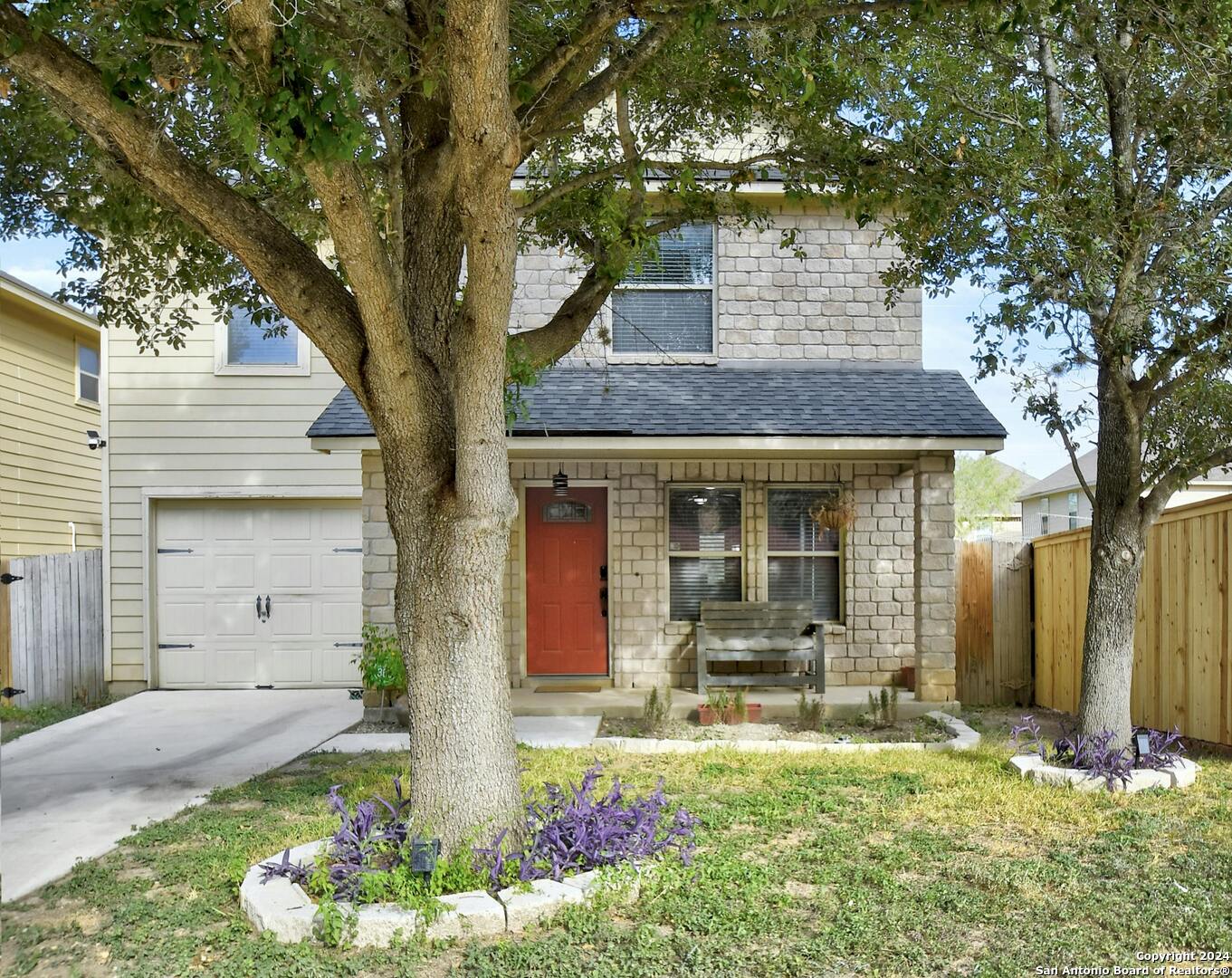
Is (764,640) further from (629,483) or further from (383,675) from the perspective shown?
(383,675)

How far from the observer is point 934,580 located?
9.31m

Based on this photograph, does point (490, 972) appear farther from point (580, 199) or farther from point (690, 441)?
point (690, 441)

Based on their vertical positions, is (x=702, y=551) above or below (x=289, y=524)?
below

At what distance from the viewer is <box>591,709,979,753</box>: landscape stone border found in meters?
7.66

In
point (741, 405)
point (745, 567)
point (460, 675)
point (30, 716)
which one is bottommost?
point (30, 716)

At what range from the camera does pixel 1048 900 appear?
4336 mm

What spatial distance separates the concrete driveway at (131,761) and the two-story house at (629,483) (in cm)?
113

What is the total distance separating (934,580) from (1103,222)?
13.8 feet

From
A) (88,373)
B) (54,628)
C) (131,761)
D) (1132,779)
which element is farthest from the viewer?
(88,373)

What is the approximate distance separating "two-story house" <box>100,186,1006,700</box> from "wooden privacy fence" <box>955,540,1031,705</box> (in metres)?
0.90

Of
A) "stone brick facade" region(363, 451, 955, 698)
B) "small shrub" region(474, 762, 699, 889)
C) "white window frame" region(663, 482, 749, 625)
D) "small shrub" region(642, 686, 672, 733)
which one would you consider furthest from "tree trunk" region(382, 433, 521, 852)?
"white window frame" region(663, 482, 749, 625)

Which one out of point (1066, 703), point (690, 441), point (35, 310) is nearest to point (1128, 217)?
point (690, 441)

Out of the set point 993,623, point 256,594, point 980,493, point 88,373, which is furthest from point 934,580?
point 980,493

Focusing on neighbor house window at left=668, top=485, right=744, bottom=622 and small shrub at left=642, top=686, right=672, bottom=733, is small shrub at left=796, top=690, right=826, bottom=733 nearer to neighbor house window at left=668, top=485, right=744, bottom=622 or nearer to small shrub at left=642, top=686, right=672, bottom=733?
small shrub at left=642, top=686, right=672, bottom=733
